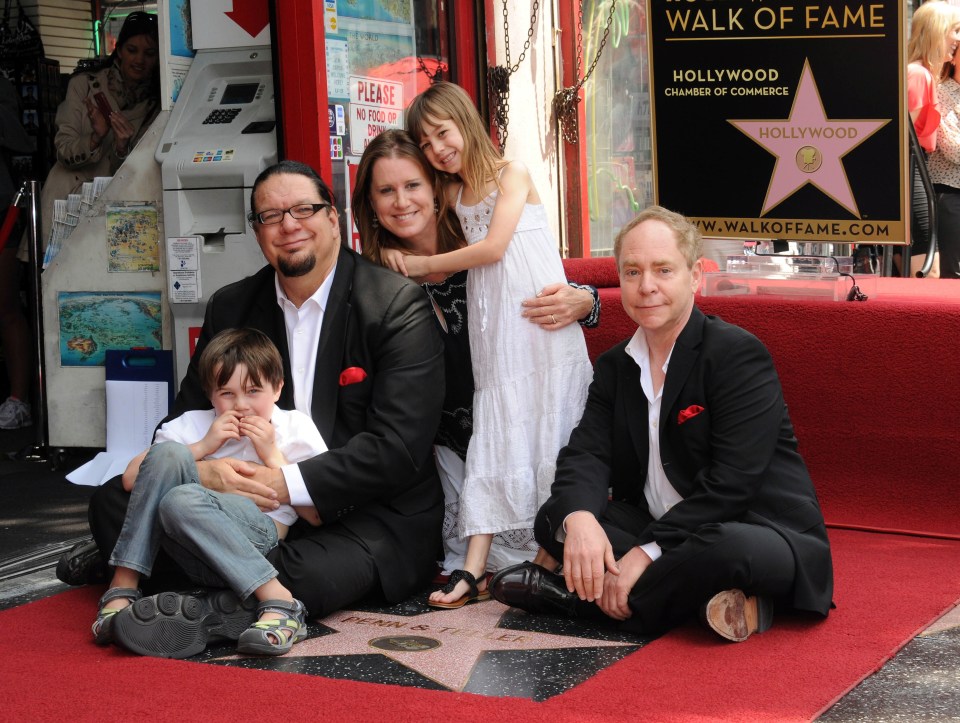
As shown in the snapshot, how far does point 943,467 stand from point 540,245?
1.38 meters

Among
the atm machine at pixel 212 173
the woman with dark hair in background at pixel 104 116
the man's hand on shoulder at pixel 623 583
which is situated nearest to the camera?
the man's hand on shoulder at pixel 623 583

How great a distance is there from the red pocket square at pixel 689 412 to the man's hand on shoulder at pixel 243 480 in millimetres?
1013

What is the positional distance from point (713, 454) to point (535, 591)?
567 mm

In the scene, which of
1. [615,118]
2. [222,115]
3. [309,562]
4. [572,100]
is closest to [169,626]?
[309,562]

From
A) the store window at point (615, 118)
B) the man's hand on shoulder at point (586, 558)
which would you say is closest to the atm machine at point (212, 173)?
the man's hand on shoulder at point (586, 558)

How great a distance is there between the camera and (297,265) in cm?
344

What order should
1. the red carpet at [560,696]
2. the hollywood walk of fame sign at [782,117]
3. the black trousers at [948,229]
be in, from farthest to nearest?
the black trousers at [948,229] → the hollywood walk of fame sign at [782,117] → the red carpet at [560,696]

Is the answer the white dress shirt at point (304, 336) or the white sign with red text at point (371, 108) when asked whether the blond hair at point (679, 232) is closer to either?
the white dress shirt at point (304, 336)

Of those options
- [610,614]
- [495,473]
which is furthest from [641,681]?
[495,473]

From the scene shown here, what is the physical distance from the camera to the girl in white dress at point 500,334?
3.58 m

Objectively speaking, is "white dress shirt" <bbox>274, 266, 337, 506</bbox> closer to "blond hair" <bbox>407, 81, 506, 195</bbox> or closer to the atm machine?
"blond hair" <bbox>407, 81, 506, 195</bbox>

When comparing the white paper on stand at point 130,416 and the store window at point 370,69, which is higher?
the store window at point 370,69

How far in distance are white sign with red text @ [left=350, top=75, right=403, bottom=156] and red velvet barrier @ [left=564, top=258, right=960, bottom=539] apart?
178 centimetres

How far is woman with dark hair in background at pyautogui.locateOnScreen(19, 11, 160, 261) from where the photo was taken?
598 centimetres
